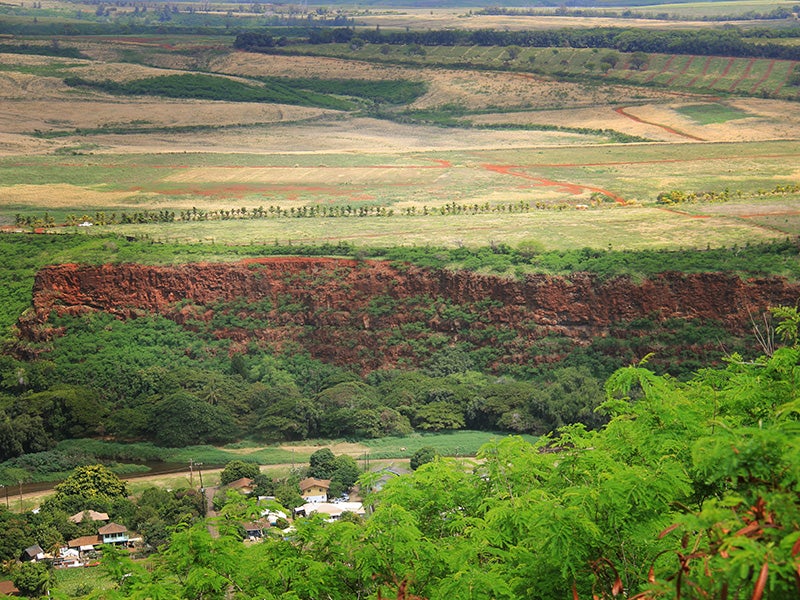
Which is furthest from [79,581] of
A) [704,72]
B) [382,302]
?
[704,72]

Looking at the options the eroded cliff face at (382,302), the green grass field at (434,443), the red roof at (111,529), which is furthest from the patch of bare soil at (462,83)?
the red roof at (111,529)

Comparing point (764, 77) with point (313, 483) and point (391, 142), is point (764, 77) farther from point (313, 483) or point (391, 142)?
point (313, 483)

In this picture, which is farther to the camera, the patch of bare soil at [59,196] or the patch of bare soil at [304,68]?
the patch of bare soil at [304,68]

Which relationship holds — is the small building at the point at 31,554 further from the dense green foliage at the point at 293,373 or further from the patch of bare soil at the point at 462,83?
the patch of bare soil at the point at 462,83

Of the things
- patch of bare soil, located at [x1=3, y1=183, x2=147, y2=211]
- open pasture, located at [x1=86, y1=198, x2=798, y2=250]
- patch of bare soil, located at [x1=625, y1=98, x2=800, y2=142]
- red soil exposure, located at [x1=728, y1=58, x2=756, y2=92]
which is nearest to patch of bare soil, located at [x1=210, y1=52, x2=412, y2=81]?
patch of bare soil, located at [x1=625, y1=98, x2=800, y2=142]

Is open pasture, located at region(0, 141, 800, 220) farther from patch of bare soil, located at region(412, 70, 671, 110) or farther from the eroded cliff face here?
patch of bare soil, located at region(412, 70, 671, 110)

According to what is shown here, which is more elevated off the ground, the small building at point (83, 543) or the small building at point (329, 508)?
the small building at point (329, 508)

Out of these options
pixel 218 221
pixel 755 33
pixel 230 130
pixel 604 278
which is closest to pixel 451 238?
pixel 604 278

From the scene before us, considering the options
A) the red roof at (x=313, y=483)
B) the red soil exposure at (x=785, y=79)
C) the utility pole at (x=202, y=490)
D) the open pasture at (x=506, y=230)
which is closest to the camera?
the utility pole at (x=202, y=490)
